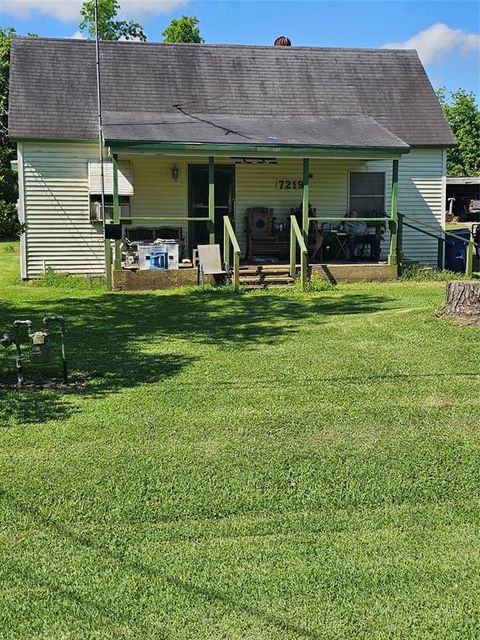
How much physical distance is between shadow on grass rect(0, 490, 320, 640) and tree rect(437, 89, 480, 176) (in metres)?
52.4

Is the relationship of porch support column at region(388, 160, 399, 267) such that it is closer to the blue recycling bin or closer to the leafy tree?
the blue recycling bin

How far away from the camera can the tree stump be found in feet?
30.7

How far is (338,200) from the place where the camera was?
18.1 m

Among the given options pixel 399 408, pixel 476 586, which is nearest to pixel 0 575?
pixel 476 586

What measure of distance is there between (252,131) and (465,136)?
41743 millimetres

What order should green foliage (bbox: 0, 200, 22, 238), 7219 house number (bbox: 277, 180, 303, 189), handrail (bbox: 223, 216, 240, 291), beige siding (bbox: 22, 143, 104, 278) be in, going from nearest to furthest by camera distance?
green foliage (bbox: 0, 200, 22, 238) < handrail (bbox: 223, 216, 240, 291) < beige siding (bbox: 22, 143, 104, 278) < 7219 house number (bbox: 277, 180, 303, 189)

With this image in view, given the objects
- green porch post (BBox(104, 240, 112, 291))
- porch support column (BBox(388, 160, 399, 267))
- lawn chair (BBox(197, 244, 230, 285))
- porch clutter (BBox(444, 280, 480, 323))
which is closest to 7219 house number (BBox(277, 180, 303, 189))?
porch support column (BBox(388, 160, 399, 267))

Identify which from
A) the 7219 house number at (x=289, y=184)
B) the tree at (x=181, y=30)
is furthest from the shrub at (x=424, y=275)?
the tree at (x=181, y=30)

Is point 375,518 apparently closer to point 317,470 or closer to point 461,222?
point 317,470

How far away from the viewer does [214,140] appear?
1520 cm

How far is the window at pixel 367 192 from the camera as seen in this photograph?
18.1 metres

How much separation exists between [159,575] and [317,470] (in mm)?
1673

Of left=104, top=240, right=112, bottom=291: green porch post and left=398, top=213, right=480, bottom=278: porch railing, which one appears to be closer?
left=104, top=240, right=112, bottom=291: green porch post

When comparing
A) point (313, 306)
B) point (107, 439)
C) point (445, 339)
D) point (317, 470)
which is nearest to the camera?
point (317, 470)
